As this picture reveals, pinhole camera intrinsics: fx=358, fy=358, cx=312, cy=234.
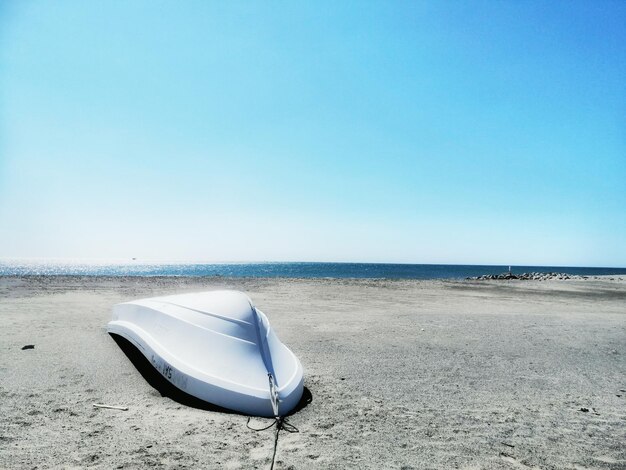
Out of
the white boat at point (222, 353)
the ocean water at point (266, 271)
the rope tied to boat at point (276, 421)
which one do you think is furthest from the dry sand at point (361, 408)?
the ocean water at point (266, 271)

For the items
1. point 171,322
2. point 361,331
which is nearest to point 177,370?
point 171,322

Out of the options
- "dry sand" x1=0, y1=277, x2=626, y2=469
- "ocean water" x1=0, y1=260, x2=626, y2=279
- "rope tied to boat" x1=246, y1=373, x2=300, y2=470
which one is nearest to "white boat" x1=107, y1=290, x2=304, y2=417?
"rope tied to boat" x1=246, y1=373, x2=300, y2=470

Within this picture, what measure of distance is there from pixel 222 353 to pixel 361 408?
178cm

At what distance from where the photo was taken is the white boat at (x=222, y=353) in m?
3.96

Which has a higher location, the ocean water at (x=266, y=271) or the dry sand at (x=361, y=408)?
the dry sand at (x=361, y=408)

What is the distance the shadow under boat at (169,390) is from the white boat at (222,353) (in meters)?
0.08

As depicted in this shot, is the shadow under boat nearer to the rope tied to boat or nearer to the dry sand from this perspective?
the dry sand

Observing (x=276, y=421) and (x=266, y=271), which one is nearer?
(x=276, y=421)

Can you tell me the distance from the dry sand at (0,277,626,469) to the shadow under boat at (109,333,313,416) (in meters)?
0.10

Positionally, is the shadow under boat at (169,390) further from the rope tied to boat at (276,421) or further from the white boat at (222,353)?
the rope tied to boat at (276,421)

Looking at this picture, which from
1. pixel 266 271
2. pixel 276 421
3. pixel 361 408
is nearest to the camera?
pixel 276 421

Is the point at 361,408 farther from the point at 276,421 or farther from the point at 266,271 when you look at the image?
the point at 266,271

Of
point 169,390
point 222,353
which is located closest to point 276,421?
point 222,353

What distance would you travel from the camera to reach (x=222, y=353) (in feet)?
14.2
